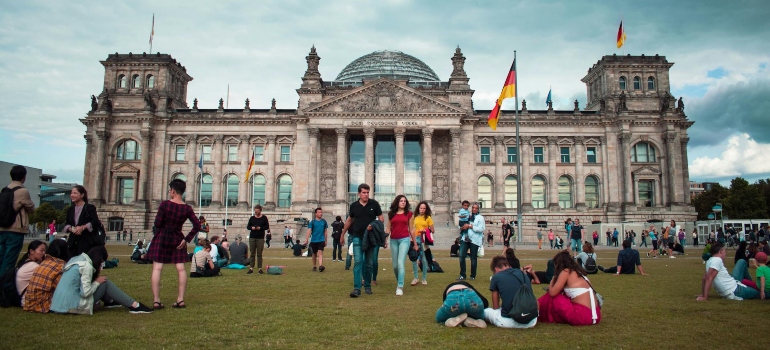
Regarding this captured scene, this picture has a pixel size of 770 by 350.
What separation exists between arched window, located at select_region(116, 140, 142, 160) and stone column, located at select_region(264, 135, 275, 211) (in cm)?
1497

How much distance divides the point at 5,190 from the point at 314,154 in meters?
48.1

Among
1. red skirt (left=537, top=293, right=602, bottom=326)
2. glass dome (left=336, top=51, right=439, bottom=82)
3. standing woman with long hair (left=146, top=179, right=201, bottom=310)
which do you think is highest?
glass dome (left=336, top=51, right=439, bottom=82)

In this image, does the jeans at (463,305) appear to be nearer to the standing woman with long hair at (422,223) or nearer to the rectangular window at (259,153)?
the standing woman with long hair at (422,223)

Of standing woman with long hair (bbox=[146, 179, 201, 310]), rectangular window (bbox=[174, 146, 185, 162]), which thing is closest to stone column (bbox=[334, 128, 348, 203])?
rectangular window (bbox=[174, 146, 185, 162])

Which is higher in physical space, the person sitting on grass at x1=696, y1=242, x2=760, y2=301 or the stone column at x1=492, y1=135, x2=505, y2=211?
the stone column at x1=492, y1=135, x2=505, y2=211

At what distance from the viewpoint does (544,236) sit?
55.4m

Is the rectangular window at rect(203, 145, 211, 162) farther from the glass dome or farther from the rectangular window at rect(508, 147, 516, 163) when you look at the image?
the rectangular window at rect(508, 147, 516, 163)

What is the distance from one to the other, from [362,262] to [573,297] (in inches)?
212

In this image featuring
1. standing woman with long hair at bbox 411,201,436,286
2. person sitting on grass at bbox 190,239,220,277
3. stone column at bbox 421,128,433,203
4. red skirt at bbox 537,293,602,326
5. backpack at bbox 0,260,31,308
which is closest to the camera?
red skirt at bbox 537,293,602,326

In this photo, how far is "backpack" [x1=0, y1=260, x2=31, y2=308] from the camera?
392 inches

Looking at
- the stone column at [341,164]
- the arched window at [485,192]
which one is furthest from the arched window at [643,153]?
the stone column at [341,164]

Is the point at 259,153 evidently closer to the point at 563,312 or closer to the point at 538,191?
the point at 538,191

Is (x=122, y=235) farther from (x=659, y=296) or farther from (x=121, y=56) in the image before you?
(x=659, y=296)

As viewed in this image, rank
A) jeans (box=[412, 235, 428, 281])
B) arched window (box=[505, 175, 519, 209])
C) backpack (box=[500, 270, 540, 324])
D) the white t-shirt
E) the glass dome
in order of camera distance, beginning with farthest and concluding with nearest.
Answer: the glass dome < arched window (box=[505, 175, 519, 209]) < jeans (box=[412, 235, 428, 281]) < the white t-shirt < backpack (box=[500, 270, 540, 324])
